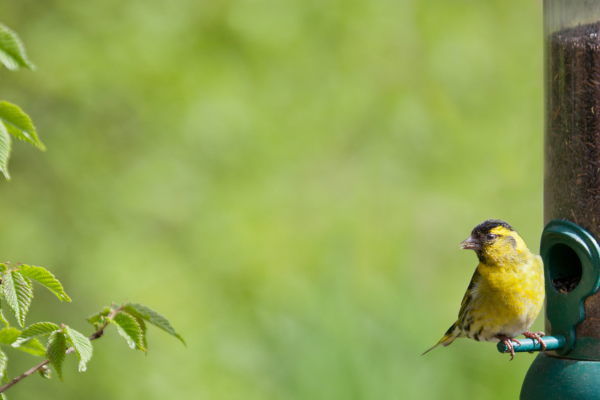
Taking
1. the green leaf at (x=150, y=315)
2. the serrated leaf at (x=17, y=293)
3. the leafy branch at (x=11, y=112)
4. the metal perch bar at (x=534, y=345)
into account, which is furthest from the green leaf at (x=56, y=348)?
the metal perch bar at (x=534, y=345)

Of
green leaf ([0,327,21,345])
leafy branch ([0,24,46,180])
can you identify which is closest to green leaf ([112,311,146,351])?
green leaf ([0,327,21,345])

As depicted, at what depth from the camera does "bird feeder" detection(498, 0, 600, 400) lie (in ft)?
8.95

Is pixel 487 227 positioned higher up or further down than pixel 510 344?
higher up

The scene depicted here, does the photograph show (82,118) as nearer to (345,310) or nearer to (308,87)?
(308,87)

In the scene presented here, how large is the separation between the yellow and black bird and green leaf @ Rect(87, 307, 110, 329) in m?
1.62

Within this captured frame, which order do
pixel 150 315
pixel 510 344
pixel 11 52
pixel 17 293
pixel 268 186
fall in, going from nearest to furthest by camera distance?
pixel 11 52
pixel 17 293
pixel 150 315
pixel 510 344
pixel 268 186

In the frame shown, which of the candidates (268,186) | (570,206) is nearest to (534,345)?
(570,206)

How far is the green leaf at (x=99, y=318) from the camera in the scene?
1.83 metres

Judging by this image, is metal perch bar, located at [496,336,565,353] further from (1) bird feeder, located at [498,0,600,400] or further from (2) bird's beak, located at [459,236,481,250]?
(2) bird's beak, located at [459,236,481,250]

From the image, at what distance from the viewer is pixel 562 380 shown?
104 inches

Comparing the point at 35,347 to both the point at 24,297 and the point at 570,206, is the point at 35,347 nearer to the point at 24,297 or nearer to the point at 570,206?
the point at 24,297

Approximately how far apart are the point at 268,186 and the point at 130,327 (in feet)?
A: 13.1

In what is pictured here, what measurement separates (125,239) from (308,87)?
2.32 meters

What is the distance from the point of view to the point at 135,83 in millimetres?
5219
